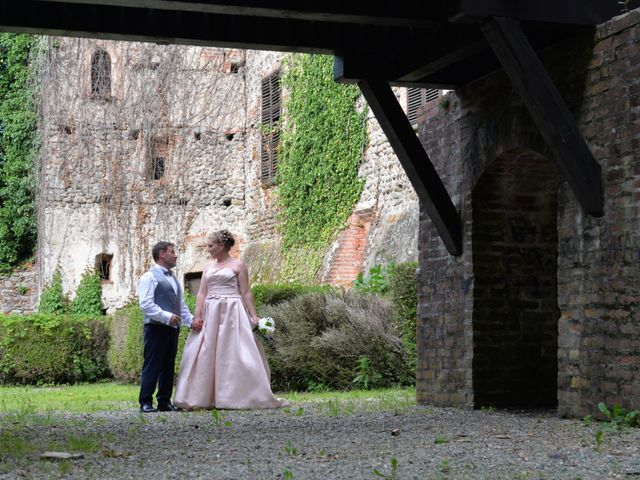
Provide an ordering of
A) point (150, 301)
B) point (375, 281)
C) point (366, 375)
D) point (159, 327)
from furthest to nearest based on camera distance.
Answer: point (375, 281) < point (366, 375) < point (159, 327) < point (150, 301)

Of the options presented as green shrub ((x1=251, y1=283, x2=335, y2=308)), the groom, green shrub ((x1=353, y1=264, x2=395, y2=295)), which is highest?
green shrub ((x1=353, y1=264, x2=395, y2=295))

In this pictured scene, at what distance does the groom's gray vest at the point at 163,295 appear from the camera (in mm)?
9734

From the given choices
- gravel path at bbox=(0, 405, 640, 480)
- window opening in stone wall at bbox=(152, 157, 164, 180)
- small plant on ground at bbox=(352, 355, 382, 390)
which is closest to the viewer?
gravel path at bbox=(0, 405, 640, 480)

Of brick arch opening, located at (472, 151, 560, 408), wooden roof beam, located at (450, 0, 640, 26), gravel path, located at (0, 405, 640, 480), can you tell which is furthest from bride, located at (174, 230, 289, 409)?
wooden roof beam, located at (450, 0, 640, 26)

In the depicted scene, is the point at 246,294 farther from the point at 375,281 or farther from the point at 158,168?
the point at 158,168

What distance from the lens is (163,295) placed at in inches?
384

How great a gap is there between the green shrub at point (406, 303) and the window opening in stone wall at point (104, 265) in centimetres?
1276

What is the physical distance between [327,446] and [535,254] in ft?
12.0

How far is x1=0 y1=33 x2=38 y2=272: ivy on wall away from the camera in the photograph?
2605cm

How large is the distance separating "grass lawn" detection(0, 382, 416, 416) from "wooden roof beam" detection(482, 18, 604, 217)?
9.79 ft

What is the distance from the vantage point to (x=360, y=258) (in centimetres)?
1836

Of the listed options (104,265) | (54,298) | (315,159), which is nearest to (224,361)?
(315,159)

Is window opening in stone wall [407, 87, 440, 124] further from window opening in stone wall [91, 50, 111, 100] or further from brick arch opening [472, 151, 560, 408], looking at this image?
window opening in stone wall [91, 50, 111, 100]

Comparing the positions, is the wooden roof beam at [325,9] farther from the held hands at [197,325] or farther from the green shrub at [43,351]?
the green shrub at [43,351]
